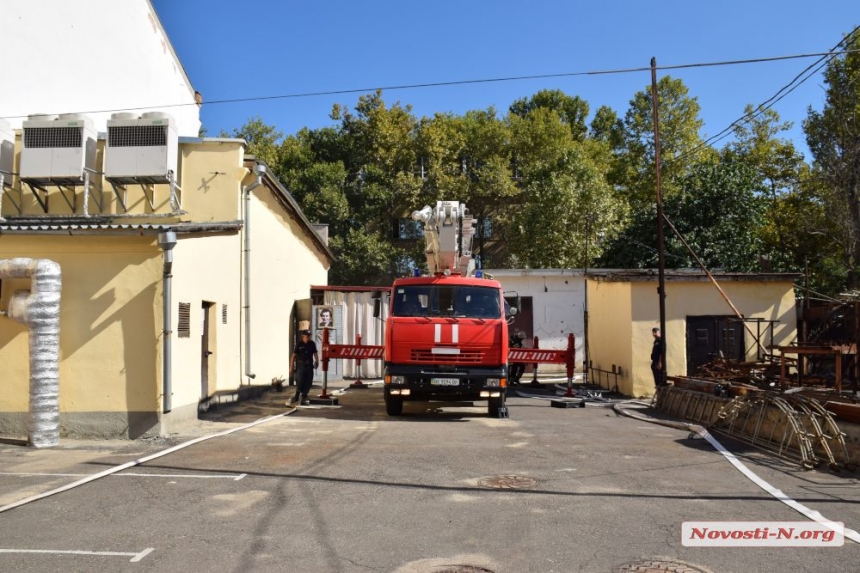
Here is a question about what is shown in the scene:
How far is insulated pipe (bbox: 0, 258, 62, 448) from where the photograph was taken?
10.8 meters

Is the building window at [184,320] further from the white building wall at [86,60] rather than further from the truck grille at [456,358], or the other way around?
the white building wall at [86,60]

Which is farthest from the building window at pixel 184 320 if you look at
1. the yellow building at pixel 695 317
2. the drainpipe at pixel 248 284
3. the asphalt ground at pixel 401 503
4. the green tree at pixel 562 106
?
the green tree at pixel 562 106

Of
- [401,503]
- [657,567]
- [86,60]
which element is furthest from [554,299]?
[657,567]

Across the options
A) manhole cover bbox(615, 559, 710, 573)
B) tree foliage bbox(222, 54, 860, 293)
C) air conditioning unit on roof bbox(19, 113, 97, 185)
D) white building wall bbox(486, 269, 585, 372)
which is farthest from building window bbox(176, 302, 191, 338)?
tree foliage bbox(222, 54, 860, 293)

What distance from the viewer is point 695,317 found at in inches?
783

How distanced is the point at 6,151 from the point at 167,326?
5.57m

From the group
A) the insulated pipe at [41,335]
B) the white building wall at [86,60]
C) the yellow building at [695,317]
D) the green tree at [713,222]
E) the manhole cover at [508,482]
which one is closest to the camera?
the manhole cover at [508,482]

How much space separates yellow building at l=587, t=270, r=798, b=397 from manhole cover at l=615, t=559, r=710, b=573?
14.4 m

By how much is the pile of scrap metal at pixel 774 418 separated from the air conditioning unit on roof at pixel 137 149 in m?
10.9

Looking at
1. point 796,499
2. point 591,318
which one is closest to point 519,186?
point 591,318

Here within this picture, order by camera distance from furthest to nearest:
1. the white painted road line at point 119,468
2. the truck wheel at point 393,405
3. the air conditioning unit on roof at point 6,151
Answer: the truck wheel at point 393,405 < the air conditioning unit on roof at point 6,151 < the white painted road line at point 119,468

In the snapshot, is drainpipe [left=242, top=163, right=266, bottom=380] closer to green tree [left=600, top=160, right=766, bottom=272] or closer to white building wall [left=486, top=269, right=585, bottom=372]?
white building wall [left=486, top=269, right=585, bottom=372]

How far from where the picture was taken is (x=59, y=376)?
11328 mm

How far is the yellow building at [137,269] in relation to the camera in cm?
1148
